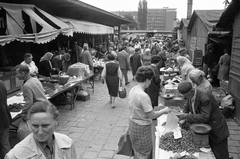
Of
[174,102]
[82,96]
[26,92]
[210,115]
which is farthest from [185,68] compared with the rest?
[82,96]

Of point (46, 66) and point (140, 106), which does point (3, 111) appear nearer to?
point (140, 106)

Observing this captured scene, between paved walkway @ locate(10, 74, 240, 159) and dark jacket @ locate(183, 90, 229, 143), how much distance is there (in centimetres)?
165

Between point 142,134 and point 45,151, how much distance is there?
6.08ft

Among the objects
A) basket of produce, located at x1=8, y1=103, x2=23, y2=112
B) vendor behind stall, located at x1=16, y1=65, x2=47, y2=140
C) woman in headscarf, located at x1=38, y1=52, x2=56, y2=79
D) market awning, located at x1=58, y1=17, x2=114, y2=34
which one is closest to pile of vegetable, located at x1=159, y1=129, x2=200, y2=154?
vendor behind stall, located at x1=16, y1=65, x2=47, y2=140

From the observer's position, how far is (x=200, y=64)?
11797 mm

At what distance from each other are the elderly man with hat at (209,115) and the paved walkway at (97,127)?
153 cm

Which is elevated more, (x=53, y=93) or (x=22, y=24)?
(x=22, y=24)

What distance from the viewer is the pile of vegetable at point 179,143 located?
3004 mm

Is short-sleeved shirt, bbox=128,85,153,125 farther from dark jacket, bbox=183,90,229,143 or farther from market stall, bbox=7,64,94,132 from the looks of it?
market stall, bbox=7,64,94,132

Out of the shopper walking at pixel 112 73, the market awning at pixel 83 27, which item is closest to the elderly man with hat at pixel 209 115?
the shopper walking at pixel 112 73

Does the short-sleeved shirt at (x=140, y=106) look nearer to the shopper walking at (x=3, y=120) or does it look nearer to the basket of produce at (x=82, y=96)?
the shopper walking at (x=3, y=120)

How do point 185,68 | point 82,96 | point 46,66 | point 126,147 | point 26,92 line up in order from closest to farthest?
1. point 126,147
2. point 26,92
3. point 185,68
4. point 46,66
5. point 82,96

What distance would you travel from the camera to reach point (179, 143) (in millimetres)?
3133

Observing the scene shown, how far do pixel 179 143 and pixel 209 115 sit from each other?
0.55 meters
